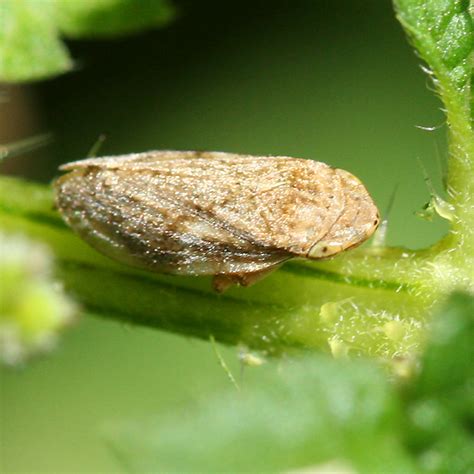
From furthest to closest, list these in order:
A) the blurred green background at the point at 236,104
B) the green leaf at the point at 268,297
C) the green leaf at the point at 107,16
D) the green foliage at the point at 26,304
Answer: the blurred green background at the point at 236,104
the green leaf at the point at 107,16
the green leaf at the point at 268,297
the green foliage at the point at 26,304

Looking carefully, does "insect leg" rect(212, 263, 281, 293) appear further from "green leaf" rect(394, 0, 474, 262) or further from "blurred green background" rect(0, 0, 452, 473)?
"blurred green background" rect(0, 0, 452, 473)

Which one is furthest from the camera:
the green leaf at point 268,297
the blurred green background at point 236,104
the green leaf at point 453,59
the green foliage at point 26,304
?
the blurred green background at point 236,104

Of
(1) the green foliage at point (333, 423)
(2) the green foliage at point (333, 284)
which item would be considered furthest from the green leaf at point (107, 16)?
(1) the green foliage at point (333, 423)

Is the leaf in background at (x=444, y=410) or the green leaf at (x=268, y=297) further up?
the leaf in background at (x=444, y=410)

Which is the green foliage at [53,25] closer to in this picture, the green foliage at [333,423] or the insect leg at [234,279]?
the insect leg at [234,279]

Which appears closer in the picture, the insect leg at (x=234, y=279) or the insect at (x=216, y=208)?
the insect leg at (x=234, y=279)

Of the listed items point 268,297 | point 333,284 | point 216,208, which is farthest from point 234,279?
point 216,208

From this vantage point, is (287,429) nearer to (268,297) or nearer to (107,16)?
(268,297)

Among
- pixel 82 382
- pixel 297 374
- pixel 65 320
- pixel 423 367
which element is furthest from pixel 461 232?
pixel 82 382
